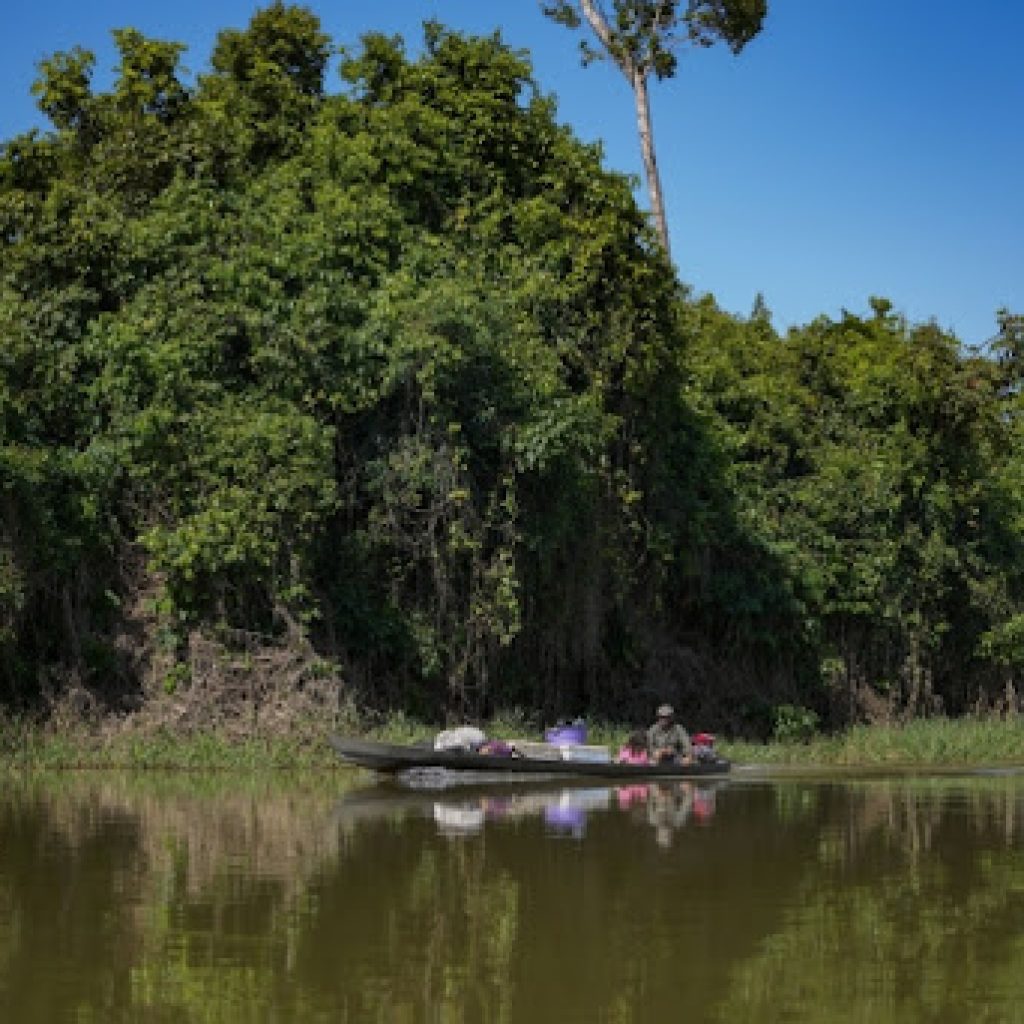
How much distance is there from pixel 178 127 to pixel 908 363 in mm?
11899

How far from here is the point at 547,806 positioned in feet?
57.0

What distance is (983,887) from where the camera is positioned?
11922 millimetres

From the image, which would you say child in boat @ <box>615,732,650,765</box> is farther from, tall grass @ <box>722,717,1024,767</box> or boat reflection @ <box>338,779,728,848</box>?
tall grass @ <box>722,717,1024,767</box>

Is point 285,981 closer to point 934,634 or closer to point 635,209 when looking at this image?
point 635,209

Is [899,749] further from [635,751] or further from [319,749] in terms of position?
[319,749]

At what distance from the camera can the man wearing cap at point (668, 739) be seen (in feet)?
67.7

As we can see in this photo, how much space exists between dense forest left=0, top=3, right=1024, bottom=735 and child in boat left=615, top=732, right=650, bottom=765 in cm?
193

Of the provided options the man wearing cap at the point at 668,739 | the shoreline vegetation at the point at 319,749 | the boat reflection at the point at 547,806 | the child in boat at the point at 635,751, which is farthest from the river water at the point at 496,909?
the man wearing cap at the point at 668,739

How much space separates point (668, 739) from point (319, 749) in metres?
3.90

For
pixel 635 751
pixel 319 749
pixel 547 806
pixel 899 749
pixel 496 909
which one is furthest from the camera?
pixel 899 749

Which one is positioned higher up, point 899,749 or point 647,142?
point 647,142

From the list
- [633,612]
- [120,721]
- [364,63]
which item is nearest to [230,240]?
[364,63]

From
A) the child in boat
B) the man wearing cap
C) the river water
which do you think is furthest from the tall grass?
the river water

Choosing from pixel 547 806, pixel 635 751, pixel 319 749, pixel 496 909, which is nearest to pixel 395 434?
pixel 319 749
